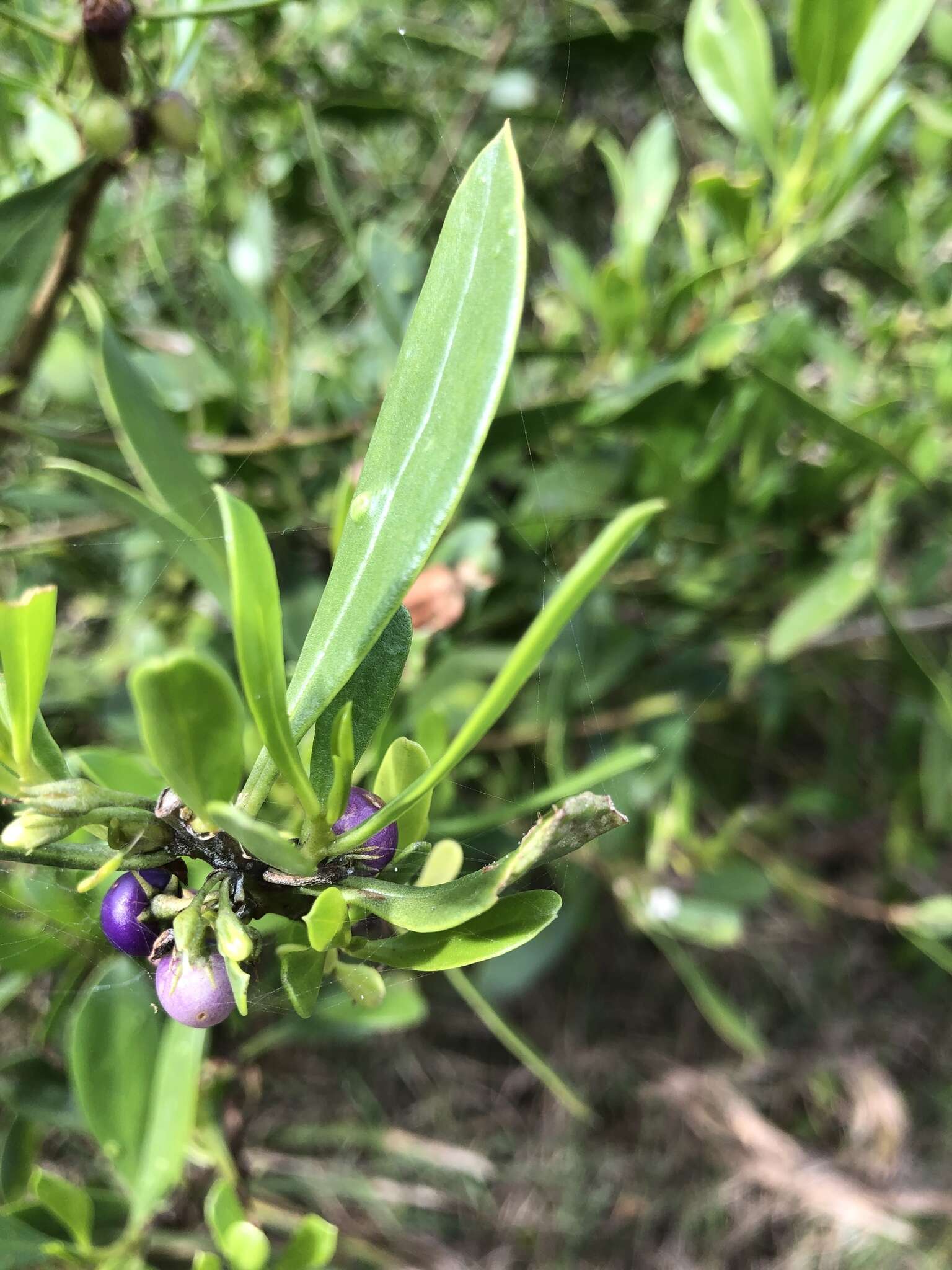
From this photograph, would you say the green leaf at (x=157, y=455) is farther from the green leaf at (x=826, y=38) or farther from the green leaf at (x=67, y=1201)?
the green leaf at (x=826, y=38)

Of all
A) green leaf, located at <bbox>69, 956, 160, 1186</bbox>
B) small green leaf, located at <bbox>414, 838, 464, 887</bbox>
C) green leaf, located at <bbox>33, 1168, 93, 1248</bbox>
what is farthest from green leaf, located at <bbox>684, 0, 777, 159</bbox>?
green leaf, located at <bbox>33, 1168, 93, 1248</bbox>

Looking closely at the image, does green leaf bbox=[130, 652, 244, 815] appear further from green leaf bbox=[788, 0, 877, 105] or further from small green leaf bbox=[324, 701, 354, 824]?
green leaf bbox=[788, 0, 877, 105]

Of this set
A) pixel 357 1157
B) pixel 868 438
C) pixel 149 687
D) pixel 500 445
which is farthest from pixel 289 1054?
pixel 149 687

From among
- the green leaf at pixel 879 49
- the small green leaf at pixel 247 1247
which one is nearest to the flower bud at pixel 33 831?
the small green leaf at pixel 247 1247

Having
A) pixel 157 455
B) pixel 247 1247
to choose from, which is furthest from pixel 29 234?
pixel 247 1247

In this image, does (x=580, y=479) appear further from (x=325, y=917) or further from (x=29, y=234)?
(x=325, y=917)

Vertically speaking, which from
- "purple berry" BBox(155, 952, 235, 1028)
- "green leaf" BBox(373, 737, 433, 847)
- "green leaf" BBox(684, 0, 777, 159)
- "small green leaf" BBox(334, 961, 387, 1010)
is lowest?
"small green leaf" BBox(334, 961, 387, 1010)

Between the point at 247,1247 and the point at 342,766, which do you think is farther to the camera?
the point at 247,1247
